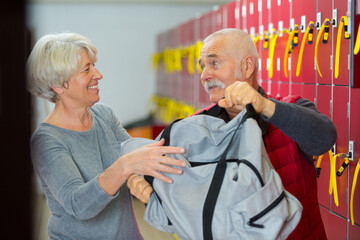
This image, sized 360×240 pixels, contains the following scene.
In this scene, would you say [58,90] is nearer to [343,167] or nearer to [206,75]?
[206,75]

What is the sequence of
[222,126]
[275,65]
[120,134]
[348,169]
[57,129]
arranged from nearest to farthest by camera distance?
[222,126] → [57,129] → [120,134] → [348,169] → [275,65]

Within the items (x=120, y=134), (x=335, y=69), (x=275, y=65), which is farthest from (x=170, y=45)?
(x=120, y=134)

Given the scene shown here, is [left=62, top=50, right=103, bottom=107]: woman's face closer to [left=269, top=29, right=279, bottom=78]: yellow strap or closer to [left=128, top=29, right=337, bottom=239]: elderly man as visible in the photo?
[left=128, top=29, right=337, bottom=239]: elderly man

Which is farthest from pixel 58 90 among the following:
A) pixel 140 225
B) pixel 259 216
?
pixel 140 225

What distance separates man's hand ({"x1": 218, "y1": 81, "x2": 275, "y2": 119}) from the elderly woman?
0.20 meters

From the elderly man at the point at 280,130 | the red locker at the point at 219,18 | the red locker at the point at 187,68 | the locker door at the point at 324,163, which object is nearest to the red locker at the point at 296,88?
the locker door at the point at 324,163

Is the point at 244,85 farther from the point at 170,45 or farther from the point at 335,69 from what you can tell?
the point at 170,45

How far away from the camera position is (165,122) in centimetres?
823

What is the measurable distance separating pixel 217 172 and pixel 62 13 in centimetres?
892

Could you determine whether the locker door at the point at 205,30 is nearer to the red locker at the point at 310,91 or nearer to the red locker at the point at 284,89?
the red locker at the point at 284,89

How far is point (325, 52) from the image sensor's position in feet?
9.48

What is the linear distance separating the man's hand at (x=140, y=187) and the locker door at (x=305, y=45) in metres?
2.02

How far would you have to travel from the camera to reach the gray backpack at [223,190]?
1.18 m

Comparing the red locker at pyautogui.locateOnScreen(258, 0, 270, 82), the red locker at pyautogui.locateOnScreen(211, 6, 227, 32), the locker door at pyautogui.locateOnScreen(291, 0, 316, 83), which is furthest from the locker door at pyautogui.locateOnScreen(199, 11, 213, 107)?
the locker door at pyautogui.locateOnScreen(291, 0, 316, 83)
